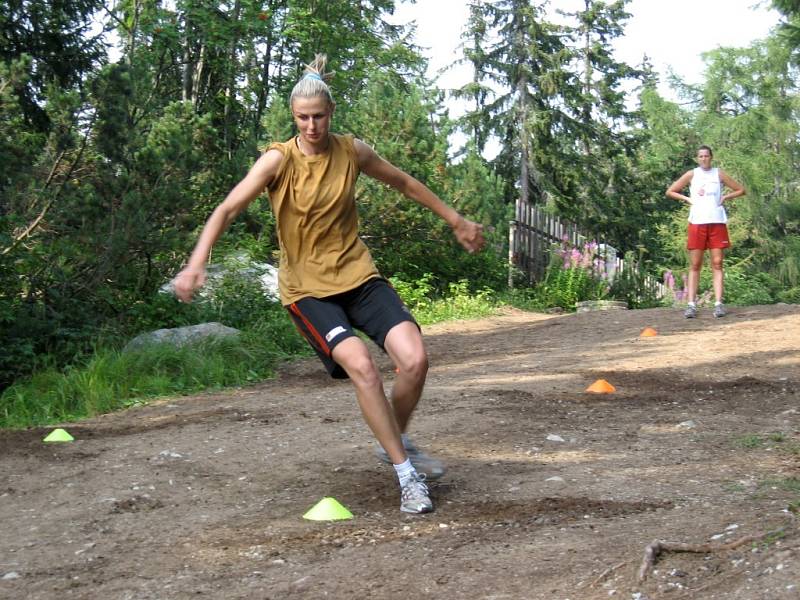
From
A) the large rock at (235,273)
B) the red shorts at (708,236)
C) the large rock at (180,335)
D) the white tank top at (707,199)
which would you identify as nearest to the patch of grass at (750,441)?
the large rock at (180,335)

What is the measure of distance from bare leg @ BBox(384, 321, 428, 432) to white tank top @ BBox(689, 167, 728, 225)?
7.55 m

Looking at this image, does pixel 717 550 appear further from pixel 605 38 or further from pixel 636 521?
pixel 605 38

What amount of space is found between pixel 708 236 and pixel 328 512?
26.6 feet

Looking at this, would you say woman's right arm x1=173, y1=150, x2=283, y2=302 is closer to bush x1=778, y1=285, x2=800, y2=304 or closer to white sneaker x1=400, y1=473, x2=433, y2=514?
white sneaker x1=400, y1=473, x2=433, y2=514

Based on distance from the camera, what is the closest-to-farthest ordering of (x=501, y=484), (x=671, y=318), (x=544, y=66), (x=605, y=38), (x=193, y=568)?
(x=193, y=568), (x=501, y=484), (x=671, y=318), (x=544, y=66), (x=605, y=38)

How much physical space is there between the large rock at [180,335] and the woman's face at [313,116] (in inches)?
217

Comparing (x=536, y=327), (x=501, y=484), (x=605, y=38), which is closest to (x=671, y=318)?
(x=536, y=327)

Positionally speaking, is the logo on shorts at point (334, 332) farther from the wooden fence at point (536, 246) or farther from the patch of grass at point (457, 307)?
the wooden fence at point (536, 246)

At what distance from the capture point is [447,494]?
468cm

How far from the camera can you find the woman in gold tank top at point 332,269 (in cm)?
438

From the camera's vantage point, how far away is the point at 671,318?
38.8ft

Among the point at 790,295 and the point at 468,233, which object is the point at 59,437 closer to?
the point at 468,233

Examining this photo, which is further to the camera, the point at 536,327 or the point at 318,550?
the point at 536,327

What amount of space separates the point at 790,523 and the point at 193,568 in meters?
2.14
